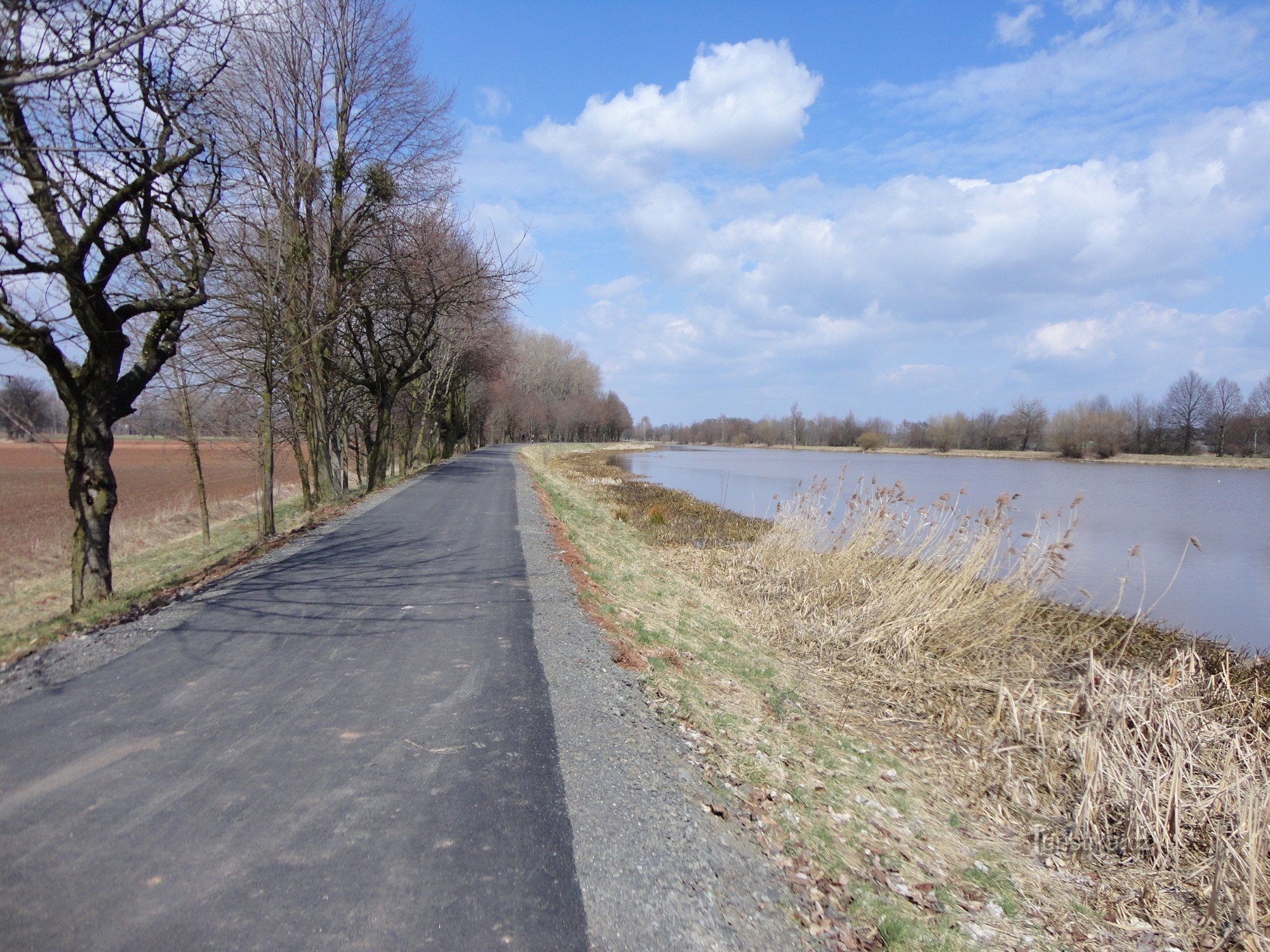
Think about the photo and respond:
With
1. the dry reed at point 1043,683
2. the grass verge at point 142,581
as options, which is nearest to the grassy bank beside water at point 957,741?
the dry reed at point 1043,683

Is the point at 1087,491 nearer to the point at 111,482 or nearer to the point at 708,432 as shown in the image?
the point at 111,482

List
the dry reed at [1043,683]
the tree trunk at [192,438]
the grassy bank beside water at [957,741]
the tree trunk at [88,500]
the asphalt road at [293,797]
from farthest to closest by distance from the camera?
the tree trunk at [192,438]
the tree trunk at [88,500]
the dry reed at [1043,683]
the grassy bank beside water at [957,741]
the asphalt road at [293,797]

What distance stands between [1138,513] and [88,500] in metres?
25.9

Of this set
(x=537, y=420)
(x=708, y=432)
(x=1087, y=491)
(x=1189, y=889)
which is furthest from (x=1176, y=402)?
(x=708, y=432)

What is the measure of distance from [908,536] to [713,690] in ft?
19.1

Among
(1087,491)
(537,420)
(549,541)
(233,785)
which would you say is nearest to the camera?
(233,785)

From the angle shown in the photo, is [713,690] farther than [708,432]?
No

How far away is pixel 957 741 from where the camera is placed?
6.45 meters

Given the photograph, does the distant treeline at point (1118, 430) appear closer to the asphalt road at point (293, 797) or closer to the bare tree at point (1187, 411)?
the bare tree at point (1187, 411)

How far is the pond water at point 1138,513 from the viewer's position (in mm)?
11766

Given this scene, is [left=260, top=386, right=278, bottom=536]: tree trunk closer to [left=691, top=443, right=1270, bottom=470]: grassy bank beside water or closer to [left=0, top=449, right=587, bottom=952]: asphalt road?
[left=0, top=449, right=587, bottom=952]: asphalt road

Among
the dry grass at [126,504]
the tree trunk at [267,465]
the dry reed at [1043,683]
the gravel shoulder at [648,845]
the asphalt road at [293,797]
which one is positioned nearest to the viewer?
the asphalt road at [293,797]

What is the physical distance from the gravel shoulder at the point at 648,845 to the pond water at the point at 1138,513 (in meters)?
6.18

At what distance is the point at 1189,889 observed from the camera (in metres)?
4.35
